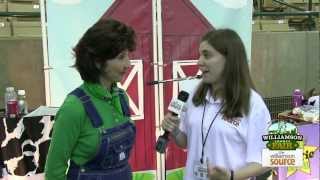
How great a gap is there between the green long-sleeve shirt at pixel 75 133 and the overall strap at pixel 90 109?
0.05 feet

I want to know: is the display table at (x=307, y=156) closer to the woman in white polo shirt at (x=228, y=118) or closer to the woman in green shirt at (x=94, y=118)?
the woman in white polo shirt at (x=228, y=118)

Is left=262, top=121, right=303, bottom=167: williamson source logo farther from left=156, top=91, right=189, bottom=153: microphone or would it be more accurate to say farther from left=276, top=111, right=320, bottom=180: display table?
left=276, top=111, right=320, bottom=180: display table

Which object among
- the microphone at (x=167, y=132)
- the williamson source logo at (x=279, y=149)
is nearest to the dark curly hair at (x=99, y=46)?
the microphone at (x=167, y=132)

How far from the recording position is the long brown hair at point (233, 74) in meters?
2.21

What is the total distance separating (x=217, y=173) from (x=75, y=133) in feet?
1.96

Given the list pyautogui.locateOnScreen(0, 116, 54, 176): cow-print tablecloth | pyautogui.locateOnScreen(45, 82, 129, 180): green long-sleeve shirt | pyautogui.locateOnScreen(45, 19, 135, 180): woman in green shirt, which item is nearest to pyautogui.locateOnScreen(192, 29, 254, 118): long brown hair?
pyautogui.locateOnScreen(45, 19, 135, 180): woman in green shirt

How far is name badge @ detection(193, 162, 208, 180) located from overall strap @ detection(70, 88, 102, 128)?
510 millimetres

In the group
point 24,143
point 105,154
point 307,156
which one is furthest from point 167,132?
point 307,156

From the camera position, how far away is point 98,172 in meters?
2.12

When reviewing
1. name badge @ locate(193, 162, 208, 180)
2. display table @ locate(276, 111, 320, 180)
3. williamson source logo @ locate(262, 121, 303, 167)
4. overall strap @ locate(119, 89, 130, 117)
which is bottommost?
display table @ locate(276, 111, 320, 180)

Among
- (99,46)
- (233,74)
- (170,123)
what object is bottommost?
(170,123)

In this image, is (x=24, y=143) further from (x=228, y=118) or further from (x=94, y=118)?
(x=228, y=118)

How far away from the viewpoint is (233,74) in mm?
2225

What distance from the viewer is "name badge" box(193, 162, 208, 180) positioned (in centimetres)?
224
